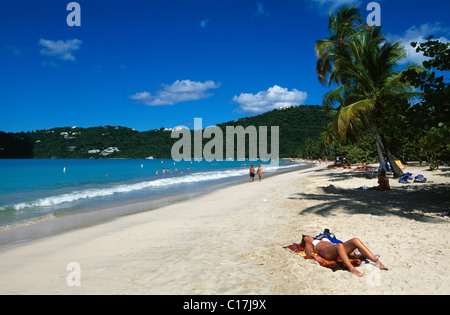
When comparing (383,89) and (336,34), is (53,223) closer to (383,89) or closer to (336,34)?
(383,89)

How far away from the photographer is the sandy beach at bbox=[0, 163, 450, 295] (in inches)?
147

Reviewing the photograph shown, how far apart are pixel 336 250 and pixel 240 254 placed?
5.46ft

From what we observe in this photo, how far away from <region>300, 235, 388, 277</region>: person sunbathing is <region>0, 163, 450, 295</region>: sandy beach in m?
0.13

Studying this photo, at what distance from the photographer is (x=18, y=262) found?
17.8 ft

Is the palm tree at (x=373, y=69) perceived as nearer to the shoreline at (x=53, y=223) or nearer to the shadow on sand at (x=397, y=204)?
the shadow on sand at (x=397, y=204)

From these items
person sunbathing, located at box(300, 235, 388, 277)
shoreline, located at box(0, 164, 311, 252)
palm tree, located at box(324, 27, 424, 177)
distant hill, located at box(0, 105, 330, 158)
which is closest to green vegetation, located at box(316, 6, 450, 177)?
palm tree, located at box(324, 27, 424, 177)

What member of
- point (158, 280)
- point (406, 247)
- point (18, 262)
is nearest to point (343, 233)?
point (406, 247)

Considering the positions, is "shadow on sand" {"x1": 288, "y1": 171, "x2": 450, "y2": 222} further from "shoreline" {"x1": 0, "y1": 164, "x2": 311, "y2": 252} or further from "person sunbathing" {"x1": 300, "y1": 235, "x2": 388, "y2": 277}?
"shoreline" {"x1": 0, "y1": 164, "x2": 311, "y2": 252}

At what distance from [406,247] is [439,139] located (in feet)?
A: 9.54

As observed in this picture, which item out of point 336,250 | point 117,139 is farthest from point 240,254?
point 117,139

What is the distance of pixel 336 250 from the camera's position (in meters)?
4.24

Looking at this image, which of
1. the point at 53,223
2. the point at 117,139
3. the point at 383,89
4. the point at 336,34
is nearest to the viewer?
the point at 53,223

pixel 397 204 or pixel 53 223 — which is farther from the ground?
pixel 397 204

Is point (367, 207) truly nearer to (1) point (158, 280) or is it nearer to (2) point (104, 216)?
(1) point (158, 280)
